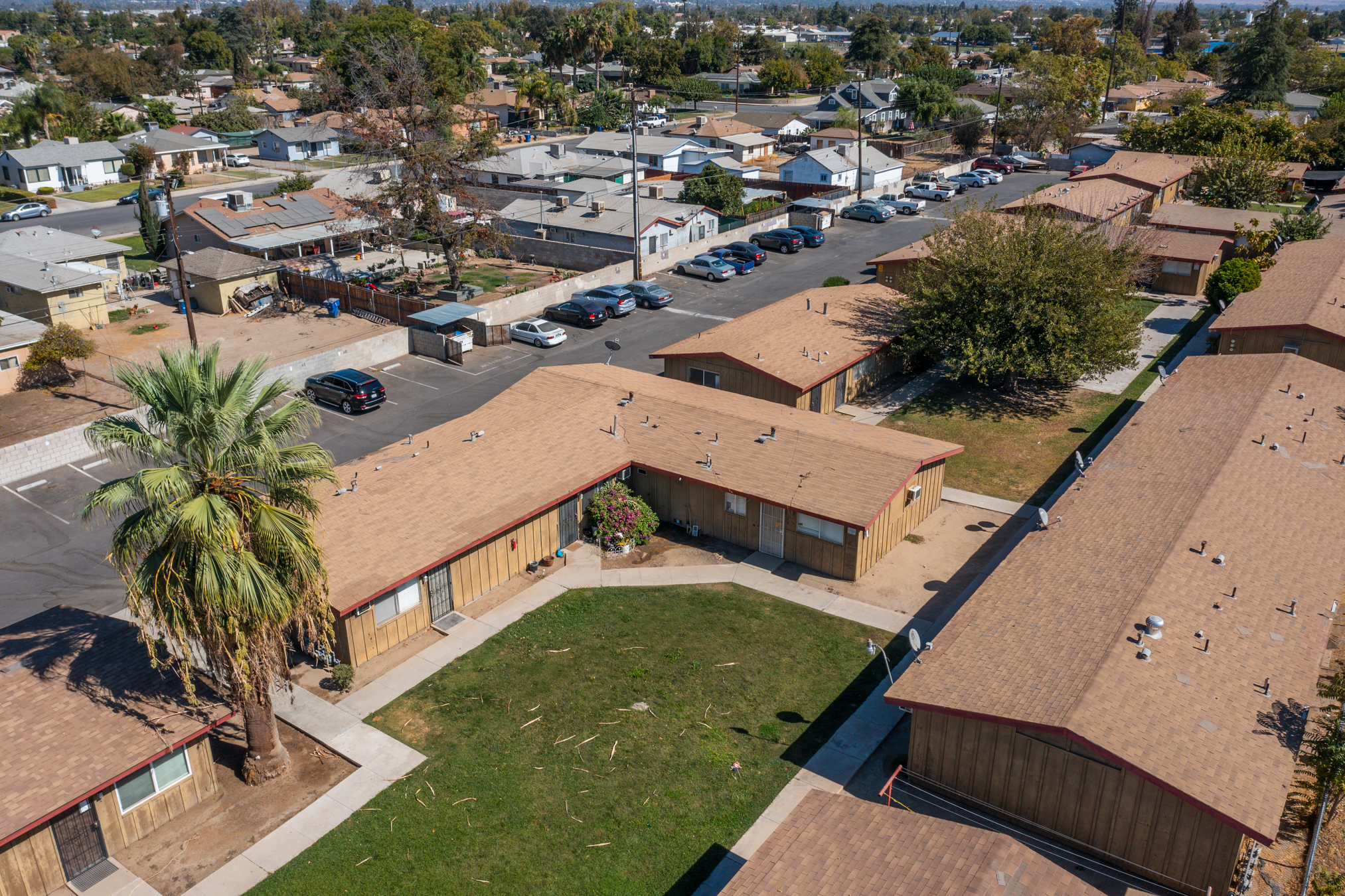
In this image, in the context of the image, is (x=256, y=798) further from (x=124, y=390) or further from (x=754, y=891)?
(x=124, y=390)

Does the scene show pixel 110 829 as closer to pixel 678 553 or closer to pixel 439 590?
pixel 439 590

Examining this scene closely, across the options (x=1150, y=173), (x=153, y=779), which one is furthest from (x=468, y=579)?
(x=1150, y=173)

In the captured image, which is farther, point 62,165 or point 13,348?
point 62,165

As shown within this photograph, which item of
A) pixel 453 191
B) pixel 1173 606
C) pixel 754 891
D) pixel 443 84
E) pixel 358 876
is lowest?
pixel 358 876

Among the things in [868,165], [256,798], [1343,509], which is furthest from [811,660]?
[868,165]

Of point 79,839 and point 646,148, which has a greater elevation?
point 646,148

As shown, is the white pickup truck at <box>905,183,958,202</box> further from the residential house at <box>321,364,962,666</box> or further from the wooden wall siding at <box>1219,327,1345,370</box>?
the residential house at <box>321,364,962,666</box>
